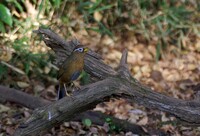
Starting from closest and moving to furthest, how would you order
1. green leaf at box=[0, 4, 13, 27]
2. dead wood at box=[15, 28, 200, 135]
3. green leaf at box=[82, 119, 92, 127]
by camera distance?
1. dead wood at box=[15, 28, 200, 135]
2. green leaf at box=[82, 119, 92, 127]
3. green leaf at box=[0, 4, 13, 27]

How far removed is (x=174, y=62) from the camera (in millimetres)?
6930

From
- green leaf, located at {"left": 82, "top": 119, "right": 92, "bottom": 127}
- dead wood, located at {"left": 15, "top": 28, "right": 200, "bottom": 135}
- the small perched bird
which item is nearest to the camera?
dead wood, located at {"left": 15, "top": 28, "right": 200, "bottom": 135}

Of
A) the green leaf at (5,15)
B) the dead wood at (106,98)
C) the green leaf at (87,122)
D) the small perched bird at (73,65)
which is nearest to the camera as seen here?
the dead wood at (106,98)

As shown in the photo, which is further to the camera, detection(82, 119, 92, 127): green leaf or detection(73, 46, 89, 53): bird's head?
detection(82, 119, 92, 127): green leaf

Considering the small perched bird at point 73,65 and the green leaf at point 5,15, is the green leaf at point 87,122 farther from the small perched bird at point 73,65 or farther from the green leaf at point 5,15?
the green leaf at point 5,15

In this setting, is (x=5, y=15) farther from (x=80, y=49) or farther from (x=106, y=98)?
(x=106, y=98)

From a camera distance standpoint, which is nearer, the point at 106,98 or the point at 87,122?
the point at 106,98

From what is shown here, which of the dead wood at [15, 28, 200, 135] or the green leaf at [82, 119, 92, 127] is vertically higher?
the dead wood at [15, 28, 200, 135]

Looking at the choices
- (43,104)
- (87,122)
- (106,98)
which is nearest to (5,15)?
(43,104)

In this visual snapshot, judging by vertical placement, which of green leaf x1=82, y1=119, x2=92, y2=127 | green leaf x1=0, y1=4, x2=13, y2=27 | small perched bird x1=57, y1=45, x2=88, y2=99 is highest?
green leaf x1=0, y1=4, x2=13, y2=27

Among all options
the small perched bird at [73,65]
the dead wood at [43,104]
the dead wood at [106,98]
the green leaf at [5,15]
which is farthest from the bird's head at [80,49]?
the green leaf at [5,15]

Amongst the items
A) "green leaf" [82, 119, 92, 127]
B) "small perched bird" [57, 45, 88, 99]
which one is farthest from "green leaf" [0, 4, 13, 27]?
"small perched bird" [57, 45, 88, 99]

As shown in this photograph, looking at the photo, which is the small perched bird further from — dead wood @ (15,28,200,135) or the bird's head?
dead wood @ (15,28,200,135)

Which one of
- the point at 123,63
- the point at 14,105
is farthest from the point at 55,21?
the point at 123,63
